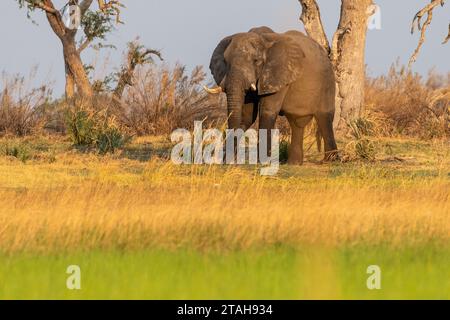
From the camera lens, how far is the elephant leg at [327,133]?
18281 mm

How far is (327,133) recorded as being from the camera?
1842 centimetres

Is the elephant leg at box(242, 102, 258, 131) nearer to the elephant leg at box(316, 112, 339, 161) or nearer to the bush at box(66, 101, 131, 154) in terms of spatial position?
the elephant leg at box(316, 112, 339, 161)

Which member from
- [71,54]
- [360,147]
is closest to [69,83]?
[71,54]

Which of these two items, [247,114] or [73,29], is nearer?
[247,114]

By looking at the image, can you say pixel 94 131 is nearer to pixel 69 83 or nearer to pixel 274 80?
pixel 274 80

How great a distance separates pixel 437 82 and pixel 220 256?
21264mm

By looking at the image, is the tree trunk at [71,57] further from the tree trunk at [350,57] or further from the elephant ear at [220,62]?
the elephant ear at [220,62]

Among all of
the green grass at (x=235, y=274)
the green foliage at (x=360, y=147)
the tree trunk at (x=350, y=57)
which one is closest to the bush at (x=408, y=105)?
the tree trunk at (x=350, y=57)

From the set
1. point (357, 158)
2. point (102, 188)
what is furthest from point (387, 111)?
point (102, 188)

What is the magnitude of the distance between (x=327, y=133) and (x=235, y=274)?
34.9 ft

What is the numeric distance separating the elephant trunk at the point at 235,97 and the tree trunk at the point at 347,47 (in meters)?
5.72

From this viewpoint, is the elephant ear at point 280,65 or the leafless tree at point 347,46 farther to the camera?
the leafless tree at point 347,46

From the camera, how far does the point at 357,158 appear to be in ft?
60.5
